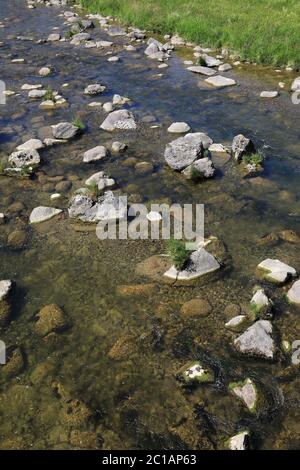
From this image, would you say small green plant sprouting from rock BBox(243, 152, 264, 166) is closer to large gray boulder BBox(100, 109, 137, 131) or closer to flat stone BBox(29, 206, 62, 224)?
large gray boulder BBox(100, 109, 137, 131)

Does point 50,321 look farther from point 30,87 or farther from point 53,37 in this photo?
point 53,37

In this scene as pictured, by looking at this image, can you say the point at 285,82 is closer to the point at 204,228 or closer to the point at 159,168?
the point at 159,168

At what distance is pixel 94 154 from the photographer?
1352 centimetres

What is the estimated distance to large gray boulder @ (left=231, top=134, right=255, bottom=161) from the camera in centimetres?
1315

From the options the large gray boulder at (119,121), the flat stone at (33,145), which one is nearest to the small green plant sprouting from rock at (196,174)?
the large gray boulder at (119,121)

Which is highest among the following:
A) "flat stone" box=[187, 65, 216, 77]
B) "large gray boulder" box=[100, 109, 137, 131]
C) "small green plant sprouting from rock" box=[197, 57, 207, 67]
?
"small green plant sprouting from rock" box=[197, 57, 207, 67]

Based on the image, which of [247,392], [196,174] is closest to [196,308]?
[247,392]

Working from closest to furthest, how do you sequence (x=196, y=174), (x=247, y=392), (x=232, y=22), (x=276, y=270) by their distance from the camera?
(x=247, y=392)
(x=276, y=270)
(x=196, y=174)
(x=232, y=22)

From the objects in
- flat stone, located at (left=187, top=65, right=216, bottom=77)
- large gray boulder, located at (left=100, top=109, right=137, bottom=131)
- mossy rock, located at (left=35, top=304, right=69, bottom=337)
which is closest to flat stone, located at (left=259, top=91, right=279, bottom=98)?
flat stone, located at (left=187, top=65, right=216, bottom=77)

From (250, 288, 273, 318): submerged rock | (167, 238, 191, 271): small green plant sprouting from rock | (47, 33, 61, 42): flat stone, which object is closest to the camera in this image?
(250, 288, 273, 318): submerged rock

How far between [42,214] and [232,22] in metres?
17.2

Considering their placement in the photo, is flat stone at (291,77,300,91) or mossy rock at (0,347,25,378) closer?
mossy rock at (0,347,25,378)

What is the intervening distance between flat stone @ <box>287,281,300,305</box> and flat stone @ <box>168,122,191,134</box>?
7832mm

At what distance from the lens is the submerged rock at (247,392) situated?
22.3ft
